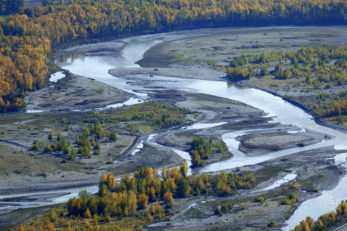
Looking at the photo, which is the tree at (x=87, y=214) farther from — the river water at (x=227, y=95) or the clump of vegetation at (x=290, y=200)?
the clump of vegetation at (x=290, y=200)

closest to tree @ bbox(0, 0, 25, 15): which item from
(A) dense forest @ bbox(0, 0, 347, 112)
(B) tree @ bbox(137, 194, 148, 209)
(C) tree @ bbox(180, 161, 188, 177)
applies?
(A) dense forest @ bbox(0, 0, 347, 112)

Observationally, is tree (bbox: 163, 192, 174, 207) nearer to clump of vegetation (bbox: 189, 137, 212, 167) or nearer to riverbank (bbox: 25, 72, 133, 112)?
clump of vegetation (bbox: 189, 137, 212, 167)

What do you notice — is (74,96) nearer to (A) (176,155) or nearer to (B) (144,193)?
(A) (176,155)

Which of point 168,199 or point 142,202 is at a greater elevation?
point 142,202

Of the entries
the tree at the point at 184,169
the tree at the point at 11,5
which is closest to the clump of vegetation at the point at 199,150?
the tree at the point at 184,169

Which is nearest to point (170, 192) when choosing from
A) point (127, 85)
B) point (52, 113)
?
point (52, 113)

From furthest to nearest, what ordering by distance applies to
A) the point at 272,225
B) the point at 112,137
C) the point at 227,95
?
the point at 227,95, the point at 112,137, the point at 272,225

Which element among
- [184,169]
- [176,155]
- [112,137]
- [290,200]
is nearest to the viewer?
[290,200]

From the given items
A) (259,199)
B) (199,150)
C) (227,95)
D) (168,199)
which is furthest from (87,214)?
(227,95)
